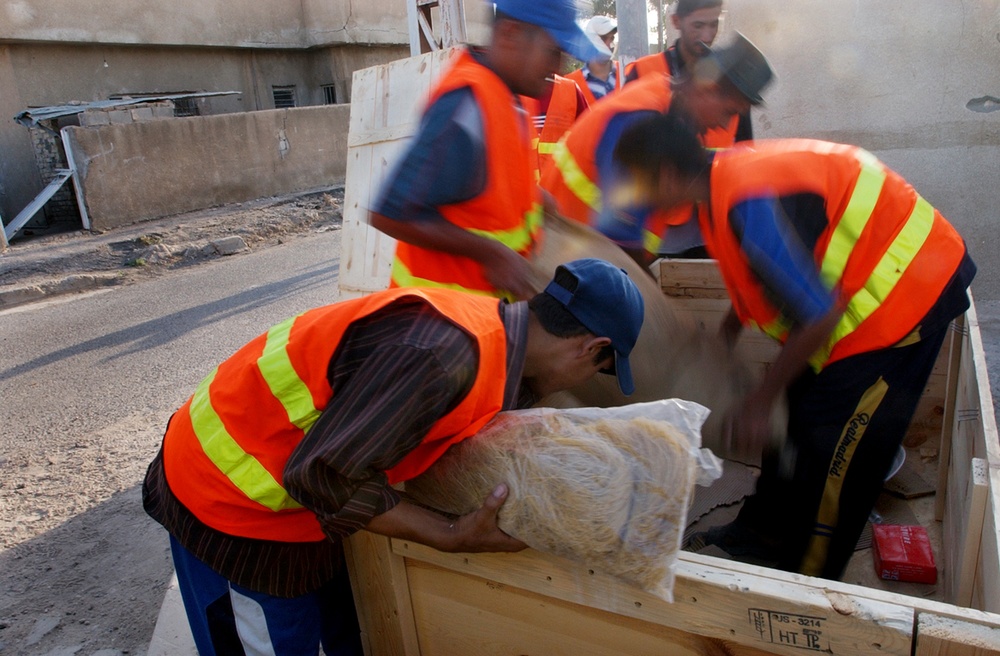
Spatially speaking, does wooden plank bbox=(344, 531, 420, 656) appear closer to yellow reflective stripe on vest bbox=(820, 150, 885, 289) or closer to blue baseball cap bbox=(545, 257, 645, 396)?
blue baseball cap bbox=(545, 257, 645, 396)

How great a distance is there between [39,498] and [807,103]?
5727mm

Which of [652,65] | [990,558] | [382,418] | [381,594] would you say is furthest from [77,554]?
[652,65]

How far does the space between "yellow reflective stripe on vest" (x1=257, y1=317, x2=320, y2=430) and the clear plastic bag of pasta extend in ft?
1.16

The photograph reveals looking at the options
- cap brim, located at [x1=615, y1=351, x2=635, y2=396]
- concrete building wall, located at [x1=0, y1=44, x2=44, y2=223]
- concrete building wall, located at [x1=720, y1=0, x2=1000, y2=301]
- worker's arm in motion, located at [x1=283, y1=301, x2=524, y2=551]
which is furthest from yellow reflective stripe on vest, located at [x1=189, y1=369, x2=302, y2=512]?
concrete building wall, located at [x1=0, y1=44, x2=44, y2=223]

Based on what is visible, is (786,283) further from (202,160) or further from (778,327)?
(202,160)

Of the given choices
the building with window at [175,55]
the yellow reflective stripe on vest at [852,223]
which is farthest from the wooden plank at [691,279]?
the building with window at [175,55]

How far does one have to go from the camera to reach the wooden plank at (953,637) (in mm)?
1167

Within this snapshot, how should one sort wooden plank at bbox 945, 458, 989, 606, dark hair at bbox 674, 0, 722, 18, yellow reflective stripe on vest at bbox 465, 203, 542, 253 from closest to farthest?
wooden plank at bbox 945, 458, 989, 606, yellow reflective stripe on vest at bbox 465, 203, 542, 253, dark hair at bbox 674, 0, 722, 18

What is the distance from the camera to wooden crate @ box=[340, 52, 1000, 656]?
4.09 feet

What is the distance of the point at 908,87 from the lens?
5.57m

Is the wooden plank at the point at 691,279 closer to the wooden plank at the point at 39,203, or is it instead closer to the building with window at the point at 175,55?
the wooden plank at the point at 39,203

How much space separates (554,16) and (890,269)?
1.20 meters

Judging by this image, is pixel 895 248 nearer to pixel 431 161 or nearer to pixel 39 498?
pixel 431 161

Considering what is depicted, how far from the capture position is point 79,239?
1011 centimetres
